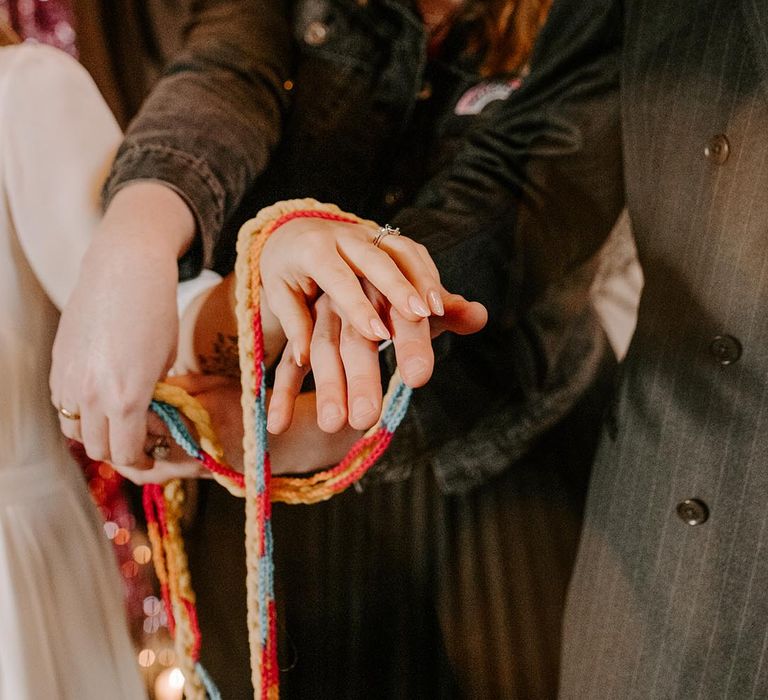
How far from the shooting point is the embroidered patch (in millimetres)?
445

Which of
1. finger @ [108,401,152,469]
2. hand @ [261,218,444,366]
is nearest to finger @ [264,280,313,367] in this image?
hand @ [261,218,444,366]

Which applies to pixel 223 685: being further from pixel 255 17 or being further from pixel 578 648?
pixel 255 17

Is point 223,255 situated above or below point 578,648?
above

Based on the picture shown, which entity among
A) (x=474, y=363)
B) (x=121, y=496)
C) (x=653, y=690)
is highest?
(x=474, y=363)

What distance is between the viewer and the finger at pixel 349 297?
1.07ft

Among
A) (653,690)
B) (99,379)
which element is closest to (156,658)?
(99,379)

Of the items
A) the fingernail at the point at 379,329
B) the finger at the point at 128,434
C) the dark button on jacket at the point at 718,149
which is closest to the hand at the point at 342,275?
the fingernail at the point at 379,329

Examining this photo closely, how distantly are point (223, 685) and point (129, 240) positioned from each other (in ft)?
0.99

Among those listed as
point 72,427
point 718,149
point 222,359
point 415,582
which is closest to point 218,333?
point 222,359

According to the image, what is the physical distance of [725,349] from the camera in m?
0.43

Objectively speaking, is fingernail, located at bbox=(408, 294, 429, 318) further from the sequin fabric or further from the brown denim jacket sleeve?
the sequin fabric

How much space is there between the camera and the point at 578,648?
1.64 ft

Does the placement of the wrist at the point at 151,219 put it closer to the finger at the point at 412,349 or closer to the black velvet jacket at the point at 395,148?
the black velvet jacket at the point at 395,148

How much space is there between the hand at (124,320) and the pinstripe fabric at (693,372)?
12.7 inches
